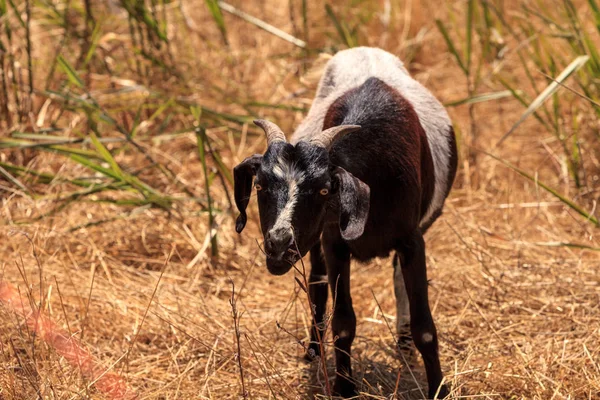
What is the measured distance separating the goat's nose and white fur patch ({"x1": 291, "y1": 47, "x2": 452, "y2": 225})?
93cm

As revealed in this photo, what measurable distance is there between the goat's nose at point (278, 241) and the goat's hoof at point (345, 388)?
0.94m

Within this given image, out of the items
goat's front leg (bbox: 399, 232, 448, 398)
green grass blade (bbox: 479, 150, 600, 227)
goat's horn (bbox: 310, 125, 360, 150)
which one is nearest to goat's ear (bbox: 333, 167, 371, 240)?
goat's horn (bbox: 310, 125, 360, 150)

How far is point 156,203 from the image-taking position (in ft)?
17.4

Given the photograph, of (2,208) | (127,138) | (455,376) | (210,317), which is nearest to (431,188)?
(455,376)

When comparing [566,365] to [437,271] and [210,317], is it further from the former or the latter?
[210,317]

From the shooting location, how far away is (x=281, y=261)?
313cm

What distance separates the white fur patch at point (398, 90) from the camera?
406cm

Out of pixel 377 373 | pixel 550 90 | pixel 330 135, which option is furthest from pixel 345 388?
pixel 550 90

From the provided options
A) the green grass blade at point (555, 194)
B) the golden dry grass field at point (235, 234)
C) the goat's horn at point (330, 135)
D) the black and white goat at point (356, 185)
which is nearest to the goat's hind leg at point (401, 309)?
the black and white goat at point (356, 185)

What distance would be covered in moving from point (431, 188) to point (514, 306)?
2.92 ft

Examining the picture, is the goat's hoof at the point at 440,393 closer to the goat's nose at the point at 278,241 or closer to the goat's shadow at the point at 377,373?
the goat's shadow at the point at 377,373

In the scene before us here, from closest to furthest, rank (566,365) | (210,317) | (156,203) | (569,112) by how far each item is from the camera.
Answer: (566,365) → (210,317) → (156,203) → (569,112)

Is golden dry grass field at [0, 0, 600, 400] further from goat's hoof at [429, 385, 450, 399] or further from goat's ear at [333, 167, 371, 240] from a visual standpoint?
goat's ear at [333, 167, 371, 240]

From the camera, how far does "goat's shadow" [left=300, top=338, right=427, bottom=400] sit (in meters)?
3.87
